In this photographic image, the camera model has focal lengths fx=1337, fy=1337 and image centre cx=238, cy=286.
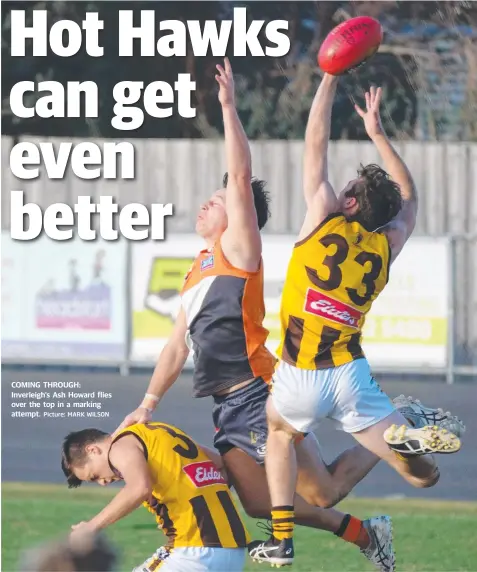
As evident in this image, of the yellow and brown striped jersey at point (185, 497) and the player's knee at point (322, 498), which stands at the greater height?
the yellow and brown striped jersey at point (185, 497)

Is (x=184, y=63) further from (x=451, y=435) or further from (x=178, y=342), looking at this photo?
(x=451, y=435)

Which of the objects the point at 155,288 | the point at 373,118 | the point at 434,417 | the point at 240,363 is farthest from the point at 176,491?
the point at 155,288

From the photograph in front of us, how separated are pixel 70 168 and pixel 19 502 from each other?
5.92ft

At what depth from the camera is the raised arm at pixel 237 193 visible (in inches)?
211

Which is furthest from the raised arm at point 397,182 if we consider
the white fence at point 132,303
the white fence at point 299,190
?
the white fence at point 299,190

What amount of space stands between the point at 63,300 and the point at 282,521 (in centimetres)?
401

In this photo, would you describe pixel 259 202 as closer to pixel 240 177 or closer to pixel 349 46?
pixel 240 177

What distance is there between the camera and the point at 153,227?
7137 millimetres

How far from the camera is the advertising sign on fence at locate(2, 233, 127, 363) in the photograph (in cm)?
906

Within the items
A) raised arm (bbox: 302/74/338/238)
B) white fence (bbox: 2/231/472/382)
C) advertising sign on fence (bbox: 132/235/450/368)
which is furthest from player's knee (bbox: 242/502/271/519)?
advertising sign on fence (bbox: 132/235/450/368)

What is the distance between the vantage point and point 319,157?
5457mm

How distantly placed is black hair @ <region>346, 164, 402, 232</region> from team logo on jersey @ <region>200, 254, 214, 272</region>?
616 millimetres

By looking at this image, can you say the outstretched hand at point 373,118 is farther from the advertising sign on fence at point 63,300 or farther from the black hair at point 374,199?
the advertising sign on fence at point 63,300

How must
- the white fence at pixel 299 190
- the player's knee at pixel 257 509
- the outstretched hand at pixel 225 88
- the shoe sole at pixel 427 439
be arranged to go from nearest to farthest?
Result: the shoe sole at pixel 427 439
the outstretched hand at pixel 225 88
the player's knee at pixel 257 509
the white fence at pixel 299 190
